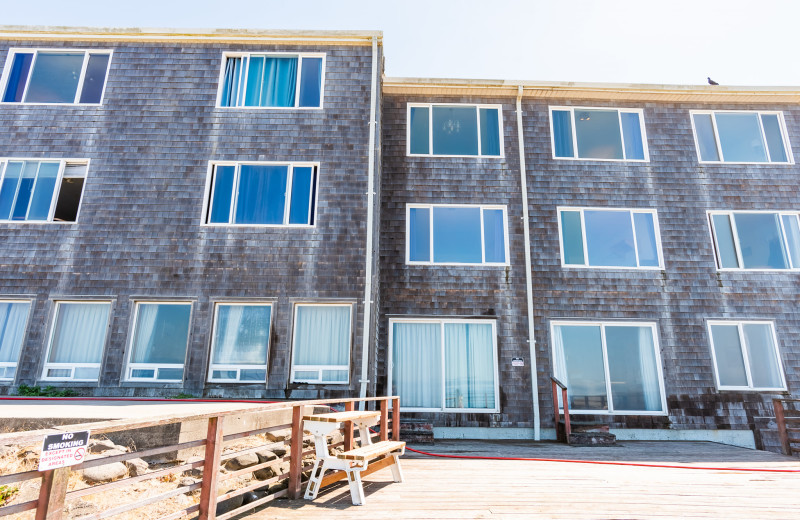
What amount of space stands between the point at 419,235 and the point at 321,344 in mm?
3254

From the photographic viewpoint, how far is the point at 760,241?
10.7 meters

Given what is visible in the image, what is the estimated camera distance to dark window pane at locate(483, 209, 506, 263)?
412 inches

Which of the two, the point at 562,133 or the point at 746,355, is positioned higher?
the point at 562,133

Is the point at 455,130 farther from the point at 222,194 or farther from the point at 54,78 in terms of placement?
the point at 54,78

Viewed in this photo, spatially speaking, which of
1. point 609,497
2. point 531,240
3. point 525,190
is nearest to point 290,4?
point 525,190

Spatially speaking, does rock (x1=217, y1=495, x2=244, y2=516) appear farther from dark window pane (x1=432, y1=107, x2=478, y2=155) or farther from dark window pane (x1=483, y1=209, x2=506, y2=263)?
dark window pane (x1=432, y1=107, x2=478, y2=155)

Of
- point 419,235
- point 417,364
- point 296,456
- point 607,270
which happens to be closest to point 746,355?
point 607,270

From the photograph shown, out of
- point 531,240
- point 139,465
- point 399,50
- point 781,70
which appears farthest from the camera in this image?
point 781,70

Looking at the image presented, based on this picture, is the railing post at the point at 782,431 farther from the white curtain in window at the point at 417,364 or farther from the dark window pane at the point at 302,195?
the dark window pane at the point at 302,195

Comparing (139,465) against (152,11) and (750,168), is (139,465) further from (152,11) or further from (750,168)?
(750,168)

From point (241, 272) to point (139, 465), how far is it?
16.9ft

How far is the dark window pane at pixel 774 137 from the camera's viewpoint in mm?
11297

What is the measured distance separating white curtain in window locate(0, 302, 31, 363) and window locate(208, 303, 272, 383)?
352cm

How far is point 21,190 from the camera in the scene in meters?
9.62
